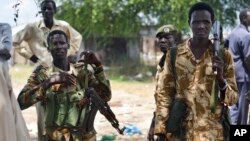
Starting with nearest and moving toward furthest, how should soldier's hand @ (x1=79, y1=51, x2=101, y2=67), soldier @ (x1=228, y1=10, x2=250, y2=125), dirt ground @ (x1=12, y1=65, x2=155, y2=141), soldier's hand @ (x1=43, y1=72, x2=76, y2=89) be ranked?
soldier's hand @ (x1=43, y1=72, x2=76, y2=89), soldier's hand @ (x1=79, y1=51, x2=101, y2=67), soldier @ (x1=228, y1=10, x2=250, y2=125), dirt ground @ (x1=12, y1=65, x2=155, y2=141)

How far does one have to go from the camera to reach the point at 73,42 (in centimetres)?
730

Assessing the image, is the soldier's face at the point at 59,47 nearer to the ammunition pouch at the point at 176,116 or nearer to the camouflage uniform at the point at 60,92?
the camouflage uniform at the point at 60,92

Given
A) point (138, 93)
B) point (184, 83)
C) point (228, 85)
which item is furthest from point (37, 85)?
point (138, 93)

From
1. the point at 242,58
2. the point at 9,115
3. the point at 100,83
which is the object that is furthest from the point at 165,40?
the point at 242,58

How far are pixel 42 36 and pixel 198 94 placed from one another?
333cm

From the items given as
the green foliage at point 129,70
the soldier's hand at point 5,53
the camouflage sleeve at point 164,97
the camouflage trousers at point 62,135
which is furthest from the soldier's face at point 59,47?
the green foliage at point 129,70

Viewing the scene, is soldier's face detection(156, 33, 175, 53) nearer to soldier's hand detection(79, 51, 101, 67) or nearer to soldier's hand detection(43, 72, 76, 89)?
soldier's hand detection(79, 51, 101, 67)

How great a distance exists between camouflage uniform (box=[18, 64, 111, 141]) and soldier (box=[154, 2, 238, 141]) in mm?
670

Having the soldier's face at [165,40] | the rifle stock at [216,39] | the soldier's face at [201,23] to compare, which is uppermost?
the soldier's face at [201,23]

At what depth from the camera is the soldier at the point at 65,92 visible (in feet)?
14.7

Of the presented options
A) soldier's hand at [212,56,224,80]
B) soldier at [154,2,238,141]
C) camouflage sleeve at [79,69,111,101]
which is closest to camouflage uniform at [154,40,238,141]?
soldier at [154,2,238,141]

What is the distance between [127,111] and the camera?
45.5 feet

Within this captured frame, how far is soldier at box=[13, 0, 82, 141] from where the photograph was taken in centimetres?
676

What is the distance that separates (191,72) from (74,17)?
21844 millimetres
